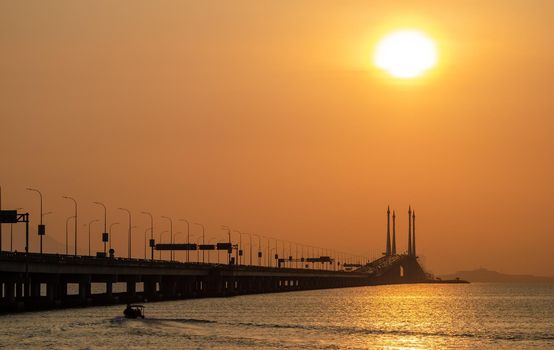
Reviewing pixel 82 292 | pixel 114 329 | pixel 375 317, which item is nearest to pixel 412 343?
pixel 114 329

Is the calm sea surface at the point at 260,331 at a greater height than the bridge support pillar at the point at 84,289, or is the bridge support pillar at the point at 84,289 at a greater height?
the bridge support pillar at the point at 84,289

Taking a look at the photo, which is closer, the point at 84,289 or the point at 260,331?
the point at 260,331

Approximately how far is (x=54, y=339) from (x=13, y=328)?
524 inches

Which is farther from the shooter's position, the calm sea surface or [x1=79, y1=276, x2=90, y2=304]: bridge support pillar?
[x1=79, y1=276, x2=90, y2=304]: bridge support pillar

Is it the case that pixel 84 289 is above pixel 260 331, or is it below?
above

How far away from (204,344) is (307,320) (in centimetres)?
4299

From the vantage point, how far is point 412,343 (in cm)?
10469

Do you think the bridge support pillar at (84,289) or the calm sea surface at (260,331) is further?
the bridge support pillar at (84,289)

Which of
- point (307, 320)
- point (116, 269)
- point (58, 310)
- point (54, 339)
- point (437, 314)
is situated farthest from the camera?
point (116, 269)

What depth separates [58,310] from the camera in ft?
503

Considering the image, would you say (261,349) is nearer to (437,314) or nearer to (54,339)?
(54,339)

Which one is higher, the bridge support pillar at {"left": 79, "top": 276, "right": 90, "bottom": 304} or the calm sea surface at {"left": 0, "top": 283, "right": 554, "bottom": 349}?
the bridge support pillar at {"left": 79, "top": 276, "right": 90, "bottom": 304}

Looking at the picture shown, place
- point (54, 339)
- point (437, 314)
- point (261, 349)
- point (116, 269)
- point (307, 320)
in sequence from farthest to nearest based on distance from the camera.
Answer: point (116, 269) < point (437, 314) < point (307, 320) < point (54, 339) < point (261, 349)

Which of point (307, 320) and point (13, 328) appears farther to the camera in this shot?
point (307, 320)
